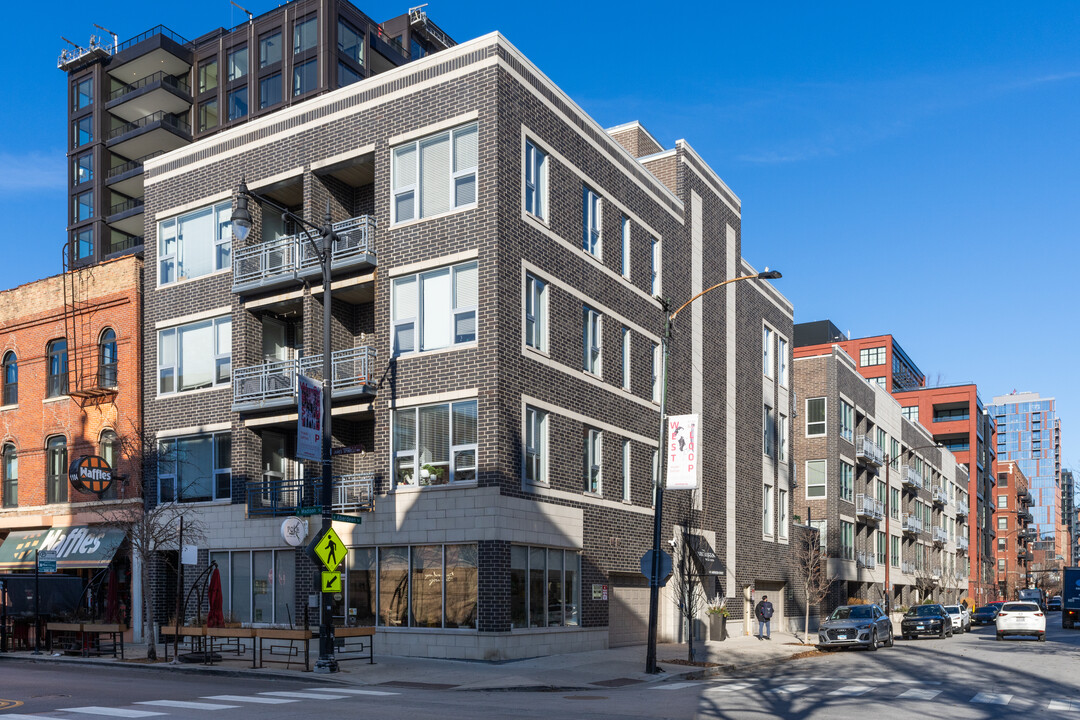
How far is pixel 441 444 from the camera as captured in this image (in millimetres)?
27219

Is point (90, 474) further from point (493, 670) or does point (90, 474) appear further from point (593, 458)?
point (493, 670)

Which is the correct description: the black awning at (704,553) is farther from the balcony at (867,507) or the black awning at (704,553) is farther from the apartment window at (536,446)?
the balcony at (867,507)

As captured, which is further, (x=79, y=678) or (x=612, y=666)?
(x=612, y=666)

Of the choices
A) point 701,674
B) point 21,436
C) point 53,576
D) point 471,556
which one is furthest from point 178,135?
point 701,674

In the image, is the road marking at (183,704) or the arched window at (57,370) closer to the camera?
the road marking at (183,704)

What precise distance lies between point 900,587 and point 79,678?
62.4 meters

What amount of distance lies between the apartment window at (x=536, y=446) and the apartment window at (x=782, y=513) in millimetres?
21951

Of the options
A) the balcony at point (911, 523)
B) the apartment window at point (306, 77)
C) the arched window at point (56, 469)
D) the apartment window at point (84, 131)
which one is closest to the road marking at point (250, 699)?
the arched window at point (56, 469)

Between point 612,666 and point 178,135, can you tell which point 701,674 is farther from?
point 178,135

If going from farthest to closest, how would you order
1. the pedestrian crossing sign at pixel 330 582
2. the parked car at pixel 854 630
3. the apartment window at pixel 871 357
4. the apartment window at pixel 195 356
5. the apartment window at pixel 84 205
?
the apartment window at pixel 871 357 → the apartment window at pixel 84 205 → the parked car at pixel 854 630 → the apartment window at pixel 195 356 → the pedestrian crossing sign at pixel 330 582

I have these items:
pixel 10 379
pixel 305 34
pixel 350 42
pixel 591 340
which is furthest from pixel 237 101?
pixel 591 340

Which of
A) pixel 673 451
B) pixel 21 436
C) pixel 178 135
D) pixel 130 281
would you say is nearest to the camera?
pixel 673 451

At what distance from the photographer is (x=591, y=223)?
32.2m

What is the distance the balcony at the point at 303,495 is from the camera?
93.7ft
